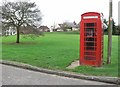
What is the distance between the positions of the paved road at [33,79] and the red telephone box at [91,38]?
2105 mm

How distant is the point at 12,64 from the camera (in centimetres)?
1056

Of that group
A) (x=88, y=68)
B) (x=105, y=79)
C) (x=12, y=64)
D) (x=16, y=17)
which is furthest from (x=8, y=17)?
(x=105, y=79)

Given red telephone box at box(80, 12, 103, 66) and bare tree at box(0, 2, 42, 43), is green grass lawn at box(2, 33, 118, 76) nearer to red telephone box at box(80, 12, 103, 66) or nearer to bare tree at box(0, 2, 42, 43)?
red telephone box at box(80, 12, 103, 66)

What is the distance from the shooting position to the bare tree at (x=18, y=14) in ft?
94.8

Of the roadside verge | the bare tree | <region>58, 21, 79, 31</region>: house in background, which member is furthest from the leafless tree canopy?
<region>58, 21, 79, 31</region>: house in background

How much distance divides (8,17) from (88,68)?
20.7 metres

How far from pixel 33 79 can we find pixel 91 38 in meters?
3.16

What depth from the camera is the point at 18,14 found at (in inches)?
1152

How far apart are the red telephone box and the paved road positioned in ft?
6.90

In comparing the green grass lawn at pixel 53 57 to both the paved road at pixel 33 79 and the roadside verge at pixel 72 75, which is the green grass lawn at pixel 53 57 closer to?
the roadside verge at pixel 72 75

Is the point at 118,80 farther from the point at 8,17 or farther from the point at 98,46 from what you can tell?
the point at 8,17

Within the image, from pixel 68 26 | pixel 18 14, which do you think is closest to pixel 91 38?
pixel 18 14

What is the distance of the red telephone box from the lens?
32.5 ft

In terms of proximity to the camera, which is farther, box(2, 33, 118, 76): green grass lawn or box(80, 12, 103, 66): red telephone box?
box(80, 12, 103, 66): red telephone box
